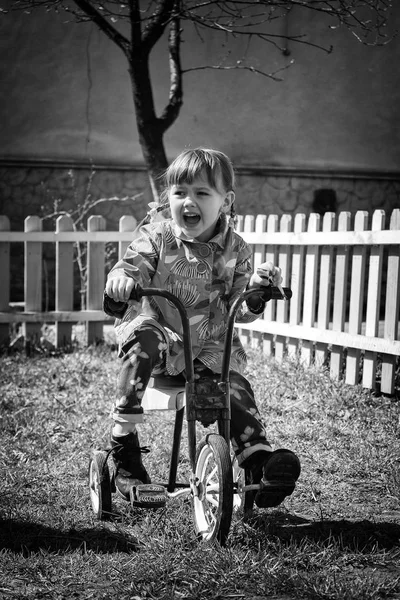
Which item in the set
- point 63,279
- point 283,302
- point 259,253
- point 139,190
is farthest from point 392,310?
point 139,190

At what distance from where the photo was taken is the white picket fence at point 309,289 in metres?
5.67

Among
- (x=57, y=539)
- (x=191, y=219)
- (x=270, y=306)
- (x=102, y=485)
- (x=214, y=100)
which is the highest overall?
(x=214, y=100)

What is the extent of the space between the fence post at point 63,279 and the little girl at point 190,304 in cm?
460

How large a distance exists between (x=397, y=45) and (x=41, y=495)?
12.4 metres

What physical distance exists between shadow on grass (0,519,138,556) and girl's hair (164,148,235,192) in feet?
4.49

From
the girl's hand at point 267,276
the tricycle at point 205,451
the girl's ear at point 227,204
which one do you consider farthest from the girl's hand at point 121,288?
the girl's ear at point 227,204

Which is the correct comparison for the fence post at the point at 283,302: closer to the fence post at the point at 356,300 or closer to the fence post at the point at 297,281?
the fence post at the point at 297,281

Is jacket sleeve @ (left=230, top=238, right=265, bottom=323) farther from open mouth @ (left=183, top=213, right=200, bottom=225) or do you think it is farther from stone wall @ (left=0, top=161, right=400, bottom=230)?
stone wall @ (left=0, top=161, right=400, bottom=230)

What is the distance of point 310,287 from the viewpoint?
6.55 meters

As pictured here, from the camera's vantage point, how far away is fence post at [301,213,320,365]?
6484 mm

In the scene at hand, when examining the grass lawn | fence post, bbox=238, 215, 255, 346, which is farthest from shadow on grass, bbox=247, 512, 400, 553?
fence post, bbox=238, 215, 255, 346

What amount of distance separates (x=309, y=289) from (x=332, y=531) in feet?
11.9

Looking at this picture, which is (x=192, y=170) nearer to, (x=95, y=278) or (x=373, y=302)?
(x=373, y=302)

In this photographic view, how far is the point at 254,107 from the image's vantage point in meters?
13.5
